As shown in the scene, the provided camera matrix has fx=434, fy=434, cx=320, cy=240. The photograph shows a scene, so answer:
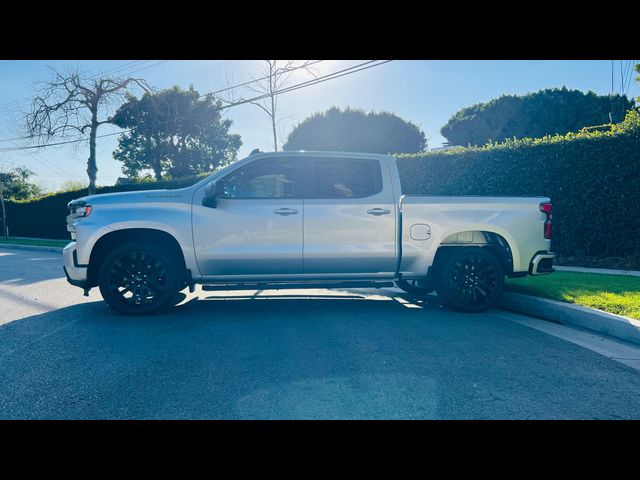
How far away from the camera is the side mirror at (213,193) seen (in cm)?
546

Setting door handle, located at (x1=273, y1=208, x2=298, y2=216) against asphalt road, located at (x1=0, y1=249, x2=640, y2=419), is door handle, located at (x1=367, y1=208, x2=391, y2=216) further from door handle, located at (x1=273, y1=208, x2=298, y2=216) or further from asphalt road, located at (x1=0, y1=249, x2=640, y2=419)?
asphalt road, located at (x1=0, y1=249, x2=640, y2=419)

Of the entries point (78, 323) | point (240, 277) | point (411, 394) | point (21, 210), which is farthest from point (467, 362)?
point (21, 210)

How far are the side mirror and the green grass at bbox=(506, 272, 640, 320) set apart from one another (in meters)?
4.54

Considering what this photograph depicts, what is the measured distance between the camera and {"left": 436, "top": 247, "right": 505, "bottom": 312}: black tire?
230 inches

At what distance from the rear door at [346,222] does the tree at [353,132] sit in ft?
105

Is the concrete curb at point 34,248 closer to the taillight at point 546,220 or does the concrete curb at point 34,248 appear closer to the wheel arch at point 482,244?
the wheel arch at point 482,244

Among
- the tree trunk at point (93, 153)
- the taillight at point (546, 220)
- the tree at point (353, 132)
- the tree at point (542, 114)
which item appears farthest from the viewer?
the tree at point (353, 132)

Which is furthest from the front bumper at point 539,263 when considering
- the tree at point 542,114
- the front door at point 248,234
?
the tree at point 542,114

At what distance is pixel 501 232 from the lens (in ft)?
19.2

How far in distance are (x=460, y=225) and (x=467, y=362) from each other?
245 cm

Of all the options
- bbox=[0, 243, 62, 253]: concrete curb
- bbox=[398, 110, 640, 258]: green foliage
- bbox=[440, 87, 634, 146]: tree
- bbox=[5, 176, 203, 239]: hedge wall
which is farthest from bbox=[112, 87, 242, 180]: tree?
bbox=[398, 110, 640, 258]: green foliage

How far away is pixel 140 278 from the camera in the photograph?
5.56 metres

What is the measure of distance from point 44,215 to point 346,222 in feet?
90.3
